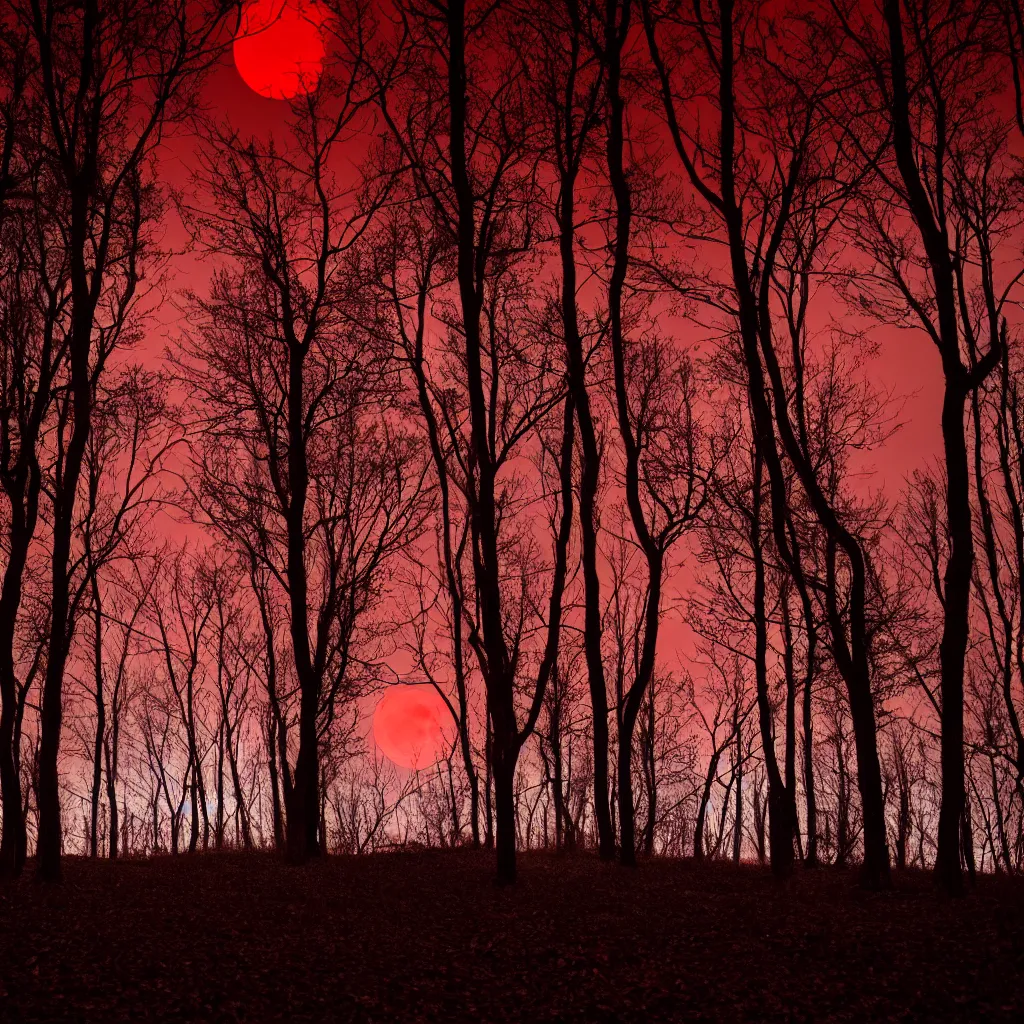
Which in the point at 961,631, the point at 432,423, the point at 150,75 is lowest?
the point at 961,631

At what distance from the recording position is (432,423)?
54.2ft

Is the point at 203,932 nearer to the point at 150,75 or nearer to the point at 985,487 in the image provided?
the point at 150,75

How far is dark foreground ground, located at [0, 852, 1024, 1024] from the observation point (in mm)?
6434

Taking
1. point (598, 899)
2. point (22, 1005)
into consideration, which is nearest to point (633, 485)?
point (598, 899)

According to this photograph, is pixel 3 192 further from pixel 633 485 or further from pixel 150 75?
pixel 633 485

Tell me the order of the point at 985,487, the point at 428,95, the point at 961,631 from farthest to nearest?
1. the point at 985,487
2. the point at 428,95
3. the point at 961,631

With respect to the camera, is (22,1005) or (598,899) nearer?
(22,1005)

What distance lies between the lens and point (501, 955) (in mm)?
7820

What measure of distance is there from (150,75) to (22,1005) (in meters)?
11.8

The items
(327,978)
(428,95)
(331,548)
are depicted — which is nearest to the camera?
(327,978)

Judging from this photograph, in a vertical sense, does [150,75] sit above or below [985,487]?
above

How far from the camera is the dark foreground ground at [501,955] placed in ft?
21.1

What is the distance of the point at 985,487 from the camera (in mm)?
17812

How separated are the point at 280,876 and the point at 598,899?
4808 millimetres
